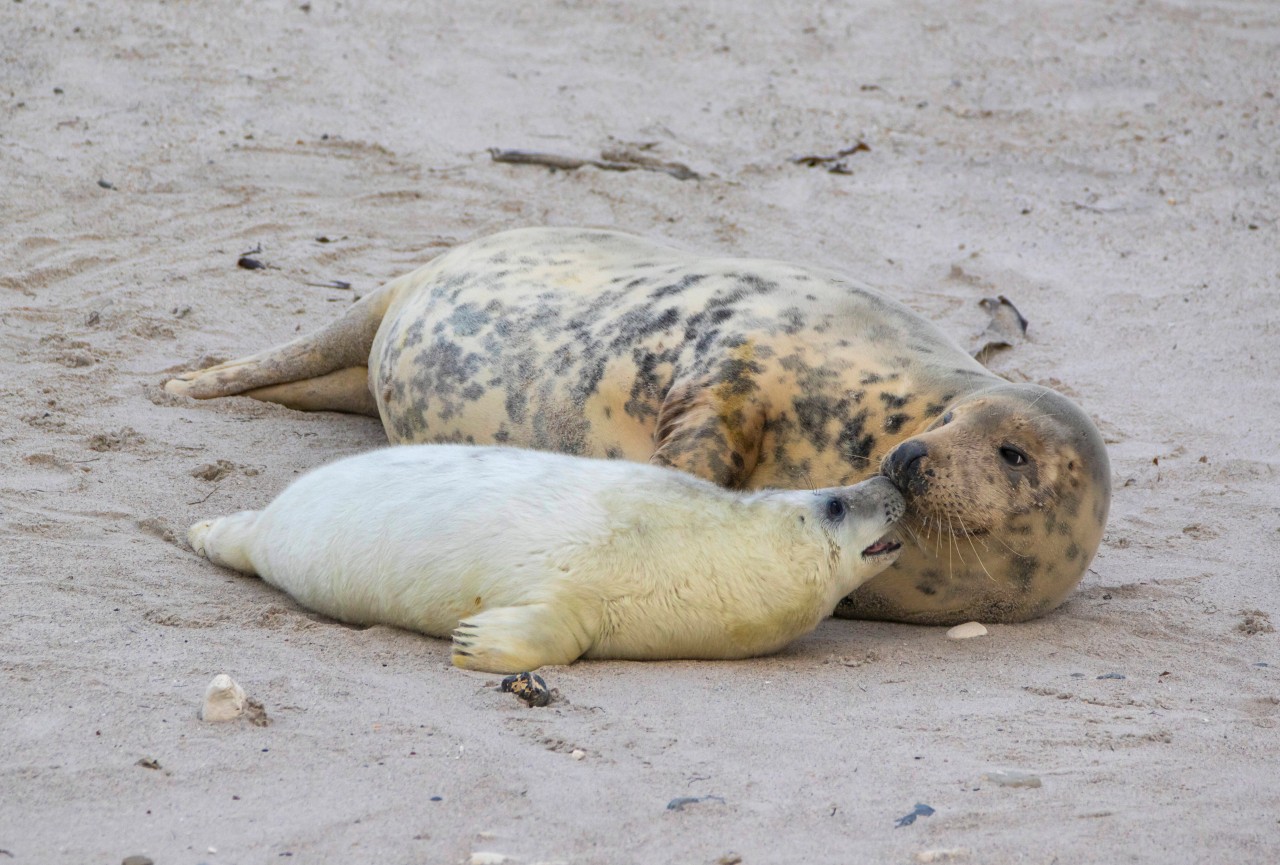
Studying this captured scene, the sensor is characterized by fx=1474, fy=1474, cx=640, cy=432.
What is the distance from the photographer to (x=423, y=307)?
479cm

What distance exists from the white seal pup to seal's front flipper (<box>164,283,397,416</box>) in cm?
181

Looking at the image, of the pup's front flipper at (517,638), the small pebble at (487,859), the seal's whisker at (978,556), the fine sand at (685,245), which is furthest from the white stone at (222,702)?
the seal's whisker at (978,556)

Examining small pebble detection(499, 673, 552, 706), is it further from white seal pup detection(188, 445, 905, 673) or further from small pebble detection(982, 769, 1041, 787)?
small pebble detection(982, 769, 1041, 787)

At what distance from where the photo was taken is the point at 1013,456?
3510 millimetres

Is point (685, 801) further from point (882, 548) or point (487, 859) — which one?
point (882, 548)

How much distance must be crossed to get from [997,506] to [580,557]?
40.9 inches

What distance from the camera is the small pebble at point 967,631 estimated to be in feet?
11.8

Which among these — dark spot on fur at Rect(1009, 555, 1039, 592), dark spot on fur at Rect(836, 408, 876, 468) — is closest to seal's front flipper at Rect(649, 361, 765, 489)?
dark spot on fur at Rect(836, 408, 876, 468)

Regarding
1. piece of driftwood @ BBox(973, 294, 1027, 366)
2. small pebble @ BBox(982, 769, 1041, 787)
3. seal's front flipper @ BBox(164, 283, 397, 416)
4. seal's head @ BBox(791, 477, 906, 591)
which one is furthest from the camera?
piece of driftwood @ BBox(973, 294, 1027, 366)

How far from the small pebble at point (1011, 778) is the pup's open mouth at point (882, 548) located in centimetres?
86

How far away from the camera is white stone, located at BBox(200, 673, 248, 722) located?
2582 millimetres

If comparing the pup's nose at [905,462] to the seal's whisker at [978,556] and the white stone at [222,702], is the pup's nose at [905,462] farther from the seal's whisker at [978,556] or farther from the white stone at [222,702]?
the white stone at [222,702]

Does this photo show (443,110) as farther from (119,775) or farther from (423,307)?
(119,775)

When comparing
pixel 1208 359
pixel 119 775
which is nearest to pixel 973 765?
pixel 119 775
